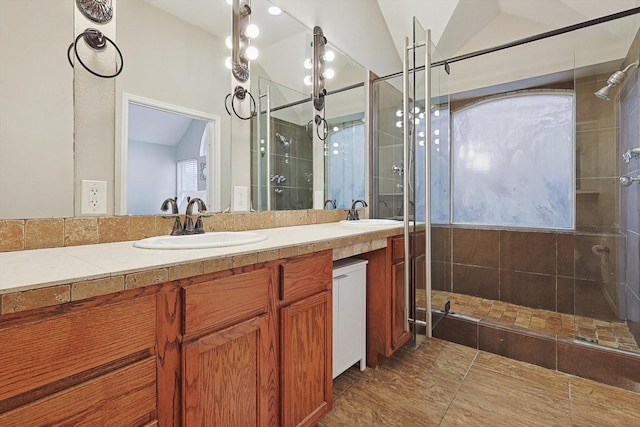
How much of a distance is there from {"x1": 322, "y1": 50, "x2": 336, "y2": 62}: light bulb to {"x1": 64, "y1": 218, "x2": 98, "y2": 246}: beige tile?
6.22 ft

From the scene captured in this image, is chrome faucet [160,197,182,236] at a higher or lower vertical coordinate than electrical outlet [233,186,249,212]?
lower

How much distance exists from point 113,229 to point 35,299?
68cm

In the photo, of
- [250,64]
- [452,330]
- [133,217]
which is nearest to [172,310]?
[133,217]

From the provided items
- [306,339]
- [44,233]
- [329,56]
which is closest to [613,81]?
[329,56]

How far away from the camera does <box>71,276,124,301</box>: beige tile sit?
64cm

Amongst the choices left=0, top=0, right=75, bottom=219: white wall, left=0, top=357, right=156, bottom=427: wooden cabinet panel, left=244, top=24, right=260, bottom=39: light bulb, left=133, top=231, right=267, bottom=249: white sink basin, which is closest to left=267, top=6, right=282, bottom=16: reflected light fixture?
left=244, top=24, right=260, bottom=39: light bulb

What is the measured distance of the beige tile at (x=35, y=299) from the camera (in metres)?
0.56

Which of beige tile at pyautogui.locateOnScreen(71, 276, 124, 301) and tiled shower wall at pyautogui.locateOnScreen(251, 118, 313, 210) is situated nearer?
beige tile at pyautogui.locateOnScreen(71, 276, 124, 301)

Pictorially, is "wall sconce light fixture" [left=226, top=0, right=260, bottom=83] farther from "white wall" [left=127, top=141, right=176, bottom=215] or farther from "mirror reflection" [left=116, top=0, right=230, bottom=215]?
"white wall" [left=127, top=141, right=176, bottom=215]

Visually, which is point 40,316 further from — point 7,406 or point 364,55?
point 364,55

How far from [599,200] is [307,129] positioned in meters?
2.12

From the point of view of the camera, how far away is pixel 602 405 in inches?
62.4

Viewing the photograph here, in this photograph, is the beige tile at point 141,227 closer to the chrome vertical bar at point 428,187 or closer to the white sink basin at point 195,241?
the white sink basin at point 195,241

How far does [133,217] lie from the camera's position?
128cm
